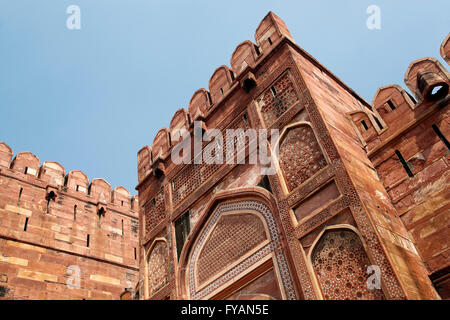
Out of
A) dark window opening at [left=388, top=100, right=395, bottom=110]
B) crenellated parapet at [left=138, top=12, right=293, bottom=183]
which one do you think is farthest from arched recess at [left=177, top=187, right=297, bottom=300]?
dark window opening at [left=388, top=100, right=395, bottom=110]

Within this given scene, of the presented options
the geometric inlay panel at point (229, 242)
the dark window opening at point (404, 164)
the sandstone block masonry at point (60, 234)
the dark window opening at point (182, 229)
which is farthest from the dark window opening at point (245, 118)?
the sandstone block masonry at point (60, 234)

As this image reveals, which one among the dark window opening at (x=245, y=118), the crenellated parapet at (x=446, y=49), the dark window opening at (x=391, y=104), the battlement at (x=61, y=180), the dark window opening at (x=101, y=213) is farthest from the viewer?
the dark window opening at (x=101, y=213)

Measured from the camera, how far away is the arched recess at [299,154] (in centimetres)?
494

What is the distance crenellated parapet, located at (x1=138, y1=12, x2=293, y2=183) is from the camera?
21.4ft

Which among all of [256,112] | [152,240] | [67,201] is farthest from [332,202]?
[67,201]

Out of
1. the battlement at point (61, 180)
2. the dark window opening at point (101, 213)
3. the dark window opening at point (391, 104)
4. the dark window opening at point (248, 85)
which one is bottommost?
the dark window opening at point (391, 104)

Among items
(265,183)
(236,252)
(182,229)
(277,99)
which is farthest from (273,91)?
(182,229)

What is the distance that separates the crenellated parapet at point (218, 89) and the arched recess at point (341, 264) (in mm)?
2936

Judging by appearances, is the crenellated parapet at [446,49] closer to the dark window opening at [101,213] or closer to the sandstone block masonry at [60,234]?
the sandstone block masonry at [60,234]

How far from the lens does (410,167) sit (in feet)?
15.7

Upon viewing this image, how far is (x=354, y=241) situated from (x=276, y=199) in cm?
124

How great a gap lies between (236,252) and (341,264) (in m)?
1.70

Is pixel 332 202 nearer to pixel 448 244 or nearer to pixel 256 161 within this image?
pixel 448 244

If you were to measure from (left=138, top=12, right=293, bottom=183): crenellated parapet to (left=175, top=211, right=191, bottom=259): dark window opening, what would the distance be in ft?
4.20
